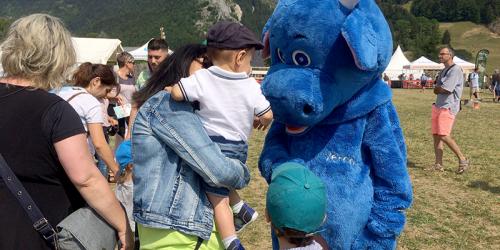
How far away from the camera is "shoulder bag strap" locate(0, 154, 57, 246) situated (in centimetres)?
203

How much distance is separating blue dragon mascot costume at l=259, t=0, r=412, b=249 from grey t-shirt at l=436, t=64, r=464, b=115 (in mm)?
4987

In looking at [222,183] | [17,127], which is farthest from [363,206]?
[17,127]

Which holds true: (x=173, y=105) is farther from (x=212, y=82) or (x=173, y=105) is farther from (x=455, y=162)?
(x=455, y=162)

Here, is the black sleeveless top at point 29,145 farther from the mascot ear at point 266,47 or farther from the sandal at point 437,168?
the sandal at point 437,168

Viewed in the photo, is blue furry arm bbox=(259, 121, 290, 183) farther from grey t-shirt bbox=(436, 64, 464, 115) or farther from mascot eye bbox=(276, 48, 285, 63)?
grey t-shirt bbox=(436, 64, 464, 115)

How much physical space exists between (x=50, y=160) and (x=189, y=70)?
2.36 ft

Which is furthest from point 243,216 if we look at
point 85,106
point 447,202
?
point 447,202

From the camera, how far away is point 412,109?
1891 centimetres

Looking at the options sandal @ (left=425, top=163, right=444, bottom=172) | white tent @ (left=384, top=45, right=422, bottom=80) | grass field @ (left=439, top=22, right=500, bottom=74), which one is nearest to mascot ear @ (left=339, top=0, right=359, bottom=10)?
sandal @ (left=425, top=163, right=444, bottom=172)

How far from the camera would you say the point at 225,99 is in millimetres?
2043

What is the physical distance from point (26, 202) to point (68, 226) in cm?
20

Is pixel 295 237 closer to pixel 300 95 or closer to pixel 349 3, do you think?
pixel 300 95

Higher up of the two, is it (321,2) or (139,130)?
(321,2)

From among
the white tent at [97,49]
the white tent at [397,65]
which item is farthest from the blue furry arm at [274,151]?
the white tent at [397,65]
